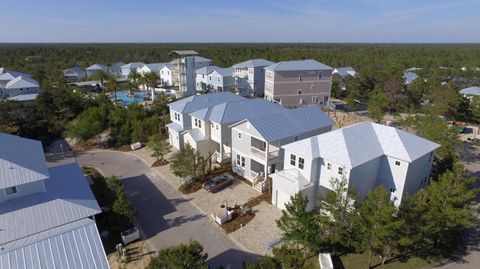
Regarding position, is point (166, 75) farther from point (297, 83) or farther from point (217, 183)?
point (217, 183)

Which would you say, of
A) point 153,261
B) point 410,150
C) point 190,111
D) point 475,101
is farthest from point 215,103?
point 475,101

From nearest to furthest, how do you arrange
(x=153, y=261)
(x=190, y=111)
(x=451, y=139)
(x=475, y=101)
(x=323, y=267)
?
(x=153, y=261), (x=323, y=267), (x=451, y=139), (x=190, y=111), (x=475, y=101)

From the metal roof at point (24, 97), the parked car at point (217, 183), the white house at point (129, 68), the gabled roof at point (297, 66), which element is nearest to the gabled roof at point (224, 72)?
the gabled roof at point (297, 66)

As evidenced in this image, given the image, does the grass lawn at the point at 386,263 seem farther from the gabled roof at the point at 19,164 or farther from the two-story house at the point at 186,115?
the gabled roof at the point at 19,164

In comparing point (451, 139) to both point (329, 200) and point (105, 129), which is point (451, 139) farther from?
point (105, 129)

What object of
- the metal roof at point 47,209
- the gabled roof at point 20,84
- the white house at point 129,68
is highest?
the white house at point 129,68

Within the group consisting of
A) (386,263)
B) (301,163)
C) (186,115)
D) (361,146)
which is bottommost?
(386,263)

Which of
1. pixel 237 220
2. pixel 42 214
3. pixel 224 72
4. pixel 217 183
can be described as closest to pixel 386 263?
pixel 237 220
